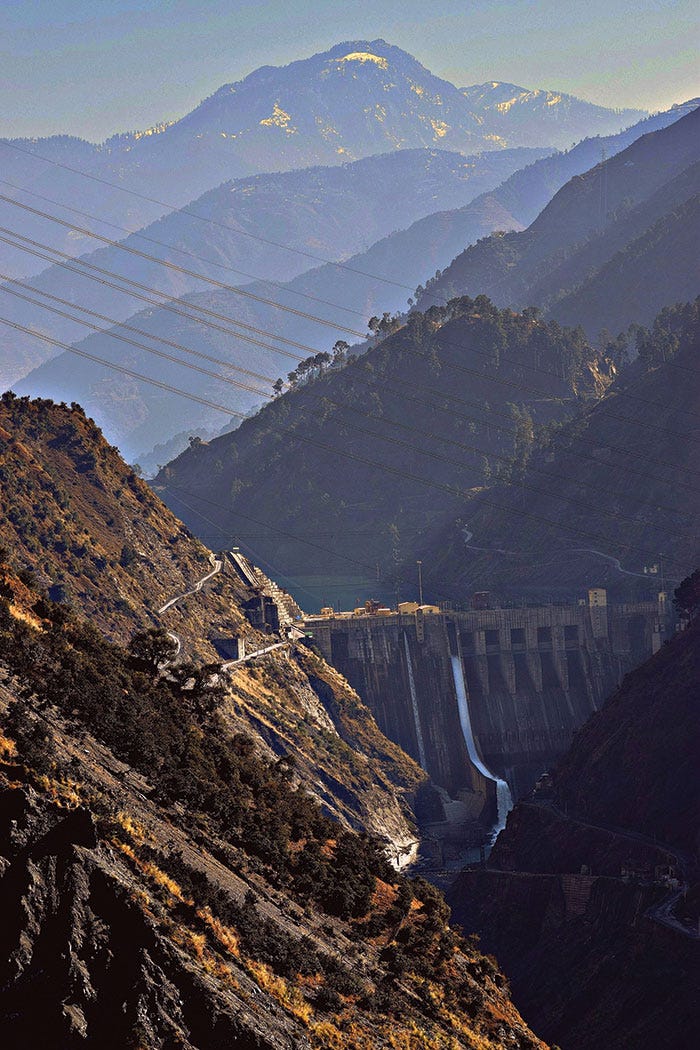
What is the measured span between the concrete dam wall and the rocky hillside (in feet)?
240

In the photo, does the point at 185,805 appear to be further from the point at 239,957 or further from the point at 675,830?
the point at 675,830

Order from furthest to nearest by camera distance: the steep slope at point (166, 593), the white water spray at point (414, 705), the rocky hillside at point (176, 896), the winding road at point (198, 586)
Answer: the white water spray at point (414, 705) < the winding road at point (198, 586) < the steep slope at point (166, 593) < the rocky hillside at point (176, 896)

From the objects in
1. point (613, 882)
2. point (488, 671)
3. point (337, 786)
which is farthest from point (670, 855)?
point (488, 671)

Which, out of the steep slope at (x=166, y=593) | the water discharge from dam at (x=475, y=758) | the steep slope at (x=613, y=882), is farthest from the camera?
the water discharge from dam at (x=475, y=758)

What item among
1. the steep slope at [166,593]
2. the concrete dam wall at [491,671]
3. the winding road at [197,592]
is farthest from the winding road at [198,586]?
the concrete dam wall at [491,671]

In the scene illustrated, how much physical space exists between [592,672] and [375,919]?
102701mm

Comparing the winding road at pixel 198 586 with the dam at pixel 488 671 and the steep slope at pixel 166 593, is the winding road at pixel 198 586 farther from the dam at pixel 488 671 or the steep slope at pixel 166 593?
the dam at pixel 488 671

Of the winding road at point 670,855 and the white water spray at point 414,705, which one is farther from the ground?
the white water spray at point 414,705

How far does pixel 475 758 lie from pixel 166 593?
30096 millimetres

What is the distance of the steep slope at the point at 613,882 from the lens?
8231 centimetres

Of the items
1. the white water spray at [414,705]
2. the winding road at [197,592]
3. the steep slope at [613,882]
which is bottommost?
the steep slope at [613,882]

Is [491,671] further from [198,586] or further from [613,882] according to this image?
[613,882]

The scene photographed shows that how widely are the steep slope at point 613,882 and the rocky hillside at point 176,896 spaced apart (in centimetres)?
1638

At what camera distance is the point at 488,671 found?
520ft
